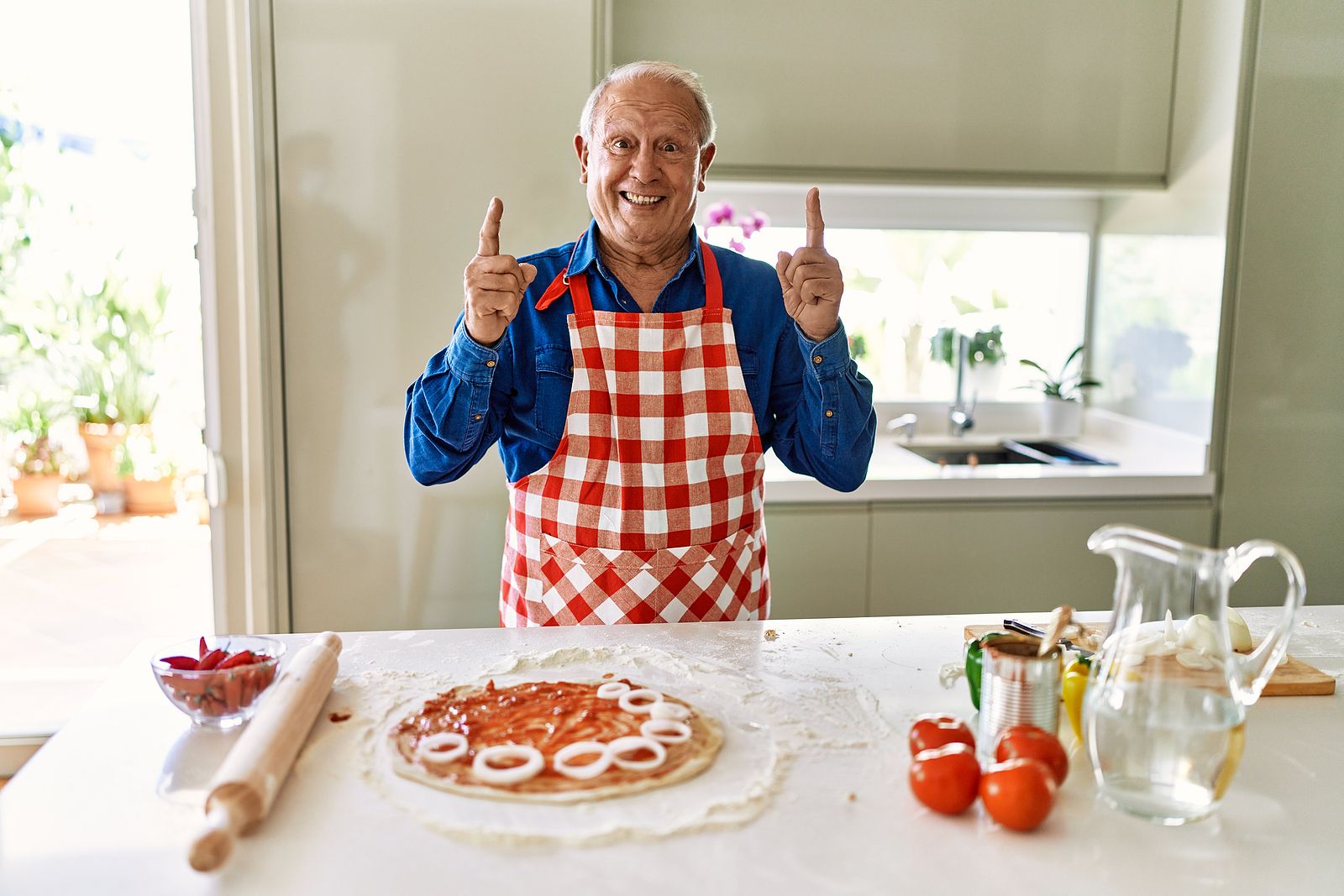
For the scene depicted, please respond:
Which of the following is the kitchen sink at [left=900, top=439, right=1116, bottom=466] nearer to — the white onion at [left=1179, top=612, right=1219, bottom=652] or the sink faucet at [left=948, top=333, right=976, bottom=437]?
the sink faucet at [left=948, top=333, right=976, bottom=437]

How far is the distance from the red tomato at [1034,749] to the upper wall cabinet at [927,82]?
6.17ft

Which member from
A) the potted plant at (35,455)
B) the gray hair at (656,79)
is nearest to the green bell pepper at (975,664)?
the gray hair at (656,79)

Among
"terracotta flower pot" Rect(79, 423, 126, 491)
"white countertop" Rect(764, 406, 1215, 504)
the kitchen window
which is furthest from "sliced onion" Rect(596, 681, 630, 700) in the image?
the kitchen window

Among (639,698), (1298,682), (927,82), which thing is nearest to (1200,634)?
(1298,682)

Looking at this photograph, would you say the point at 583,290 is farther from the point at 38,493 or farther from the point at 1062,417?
the point at 1062,417

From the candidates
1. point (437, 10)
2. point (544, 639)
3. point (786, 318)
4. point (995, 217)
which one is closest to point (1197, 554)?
point (544, 639)

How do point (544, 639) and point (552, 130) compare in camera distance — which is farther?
point (552, 130)

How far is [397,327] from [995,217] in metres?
1.76

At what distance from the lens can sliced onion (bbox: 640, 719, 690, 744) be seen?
42.9 inches

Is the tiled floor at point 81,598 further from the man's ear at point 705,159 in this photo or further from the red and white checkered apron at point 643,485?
the man's ear at point 705,159

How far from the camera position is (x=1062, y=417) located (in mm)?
3199

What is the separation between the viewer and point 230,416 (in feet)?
7.63

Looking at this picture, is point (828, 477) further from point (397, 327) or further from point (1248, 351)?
point (1248, 351)

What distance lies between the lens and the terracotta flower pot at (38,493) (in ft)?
8.70
